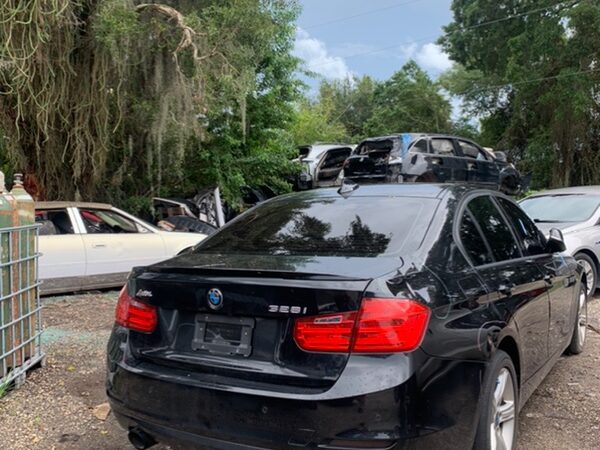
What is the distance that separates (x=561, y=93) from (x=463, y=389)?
18736 mm

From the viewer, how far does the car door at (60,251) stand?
285 inches

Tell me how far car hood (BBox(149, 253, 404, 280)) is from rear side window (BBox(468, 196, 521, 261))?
99 centimetres

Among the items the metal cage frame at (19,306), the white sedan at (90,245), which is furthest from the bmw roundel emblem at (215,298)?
the white sedan at (90,245)

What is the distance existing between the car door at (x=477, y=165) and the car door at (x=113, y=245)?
7.03 metres

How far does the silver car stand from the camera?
23.0ft

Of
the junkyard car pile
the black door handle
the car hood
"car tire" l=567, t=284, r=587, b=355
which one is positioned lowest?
"car tire" l=567, t=284, r=587, b=355

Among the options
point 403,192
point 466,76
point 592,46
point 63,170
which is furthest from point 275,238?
point 466,76

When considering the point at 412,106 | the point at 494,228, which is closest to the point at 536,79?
the point at 412,106

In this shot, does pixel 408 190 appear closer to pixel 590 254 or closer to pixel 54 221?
pixel 590 254

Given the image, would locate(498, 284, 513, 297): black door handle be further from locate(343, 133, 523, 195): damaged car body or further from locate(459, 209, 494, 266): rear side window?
locate(343, 133, 523, 195): damaged car body

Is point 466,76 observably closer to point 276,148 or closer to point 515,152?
point 515,152

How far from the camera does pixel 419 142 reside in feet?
36.1

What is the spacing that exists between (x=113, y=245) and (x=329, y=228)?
5574 mm

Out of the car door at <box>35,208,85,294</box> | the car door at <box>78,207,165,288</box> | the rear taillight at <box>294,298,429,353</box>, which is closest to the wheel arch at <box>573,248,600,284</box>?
the rear taillight at <box>294,298,429,353</box>
